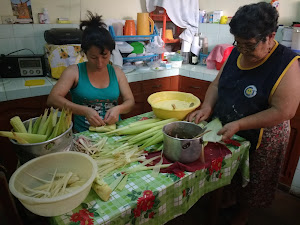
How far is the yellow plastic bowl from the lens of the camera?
4.73 ft

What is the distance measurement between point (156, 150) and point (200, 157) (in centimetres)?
25

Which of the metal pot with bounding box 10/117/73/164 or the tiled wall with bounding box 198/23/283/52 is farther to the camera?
the tiled wall with bounding box 198/23/283/52

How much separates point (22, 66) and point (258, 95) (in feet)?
7.98

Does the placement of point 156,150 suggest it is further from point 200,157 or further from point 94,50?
point 94,50

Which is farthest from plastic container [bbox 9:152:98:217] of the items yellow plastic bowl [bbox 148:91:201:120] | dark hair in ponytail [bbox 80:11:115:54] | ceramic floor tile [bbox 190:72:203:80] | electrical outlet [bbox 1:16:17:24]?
ceramic floor tile [bbox 190:72:203:80]

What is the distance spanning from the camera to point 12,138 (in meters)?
0.97

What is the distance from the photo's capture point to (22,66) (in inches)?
98.9

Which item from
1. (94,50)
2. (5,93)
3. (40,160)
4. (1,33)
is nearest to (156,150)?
(40,160)

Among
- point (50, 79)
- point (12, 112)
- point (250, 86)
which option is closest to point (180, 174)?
point (250, 86)

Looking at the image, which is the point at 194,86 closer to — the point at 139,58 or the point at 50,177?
the point at 139,58

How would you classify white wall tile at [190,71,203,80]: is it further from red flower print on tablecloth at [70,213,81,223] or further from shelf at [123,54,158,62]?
red flower print on tablecloth at [70,213,81,223]

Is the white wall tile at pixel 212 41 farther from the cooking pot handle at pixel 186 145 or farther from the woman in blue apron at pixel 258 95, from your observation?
the cooking pot handle at pixel 186 145

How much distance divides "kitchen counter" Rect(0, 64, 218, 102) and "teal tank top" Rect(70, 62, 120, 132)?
0.76 metres

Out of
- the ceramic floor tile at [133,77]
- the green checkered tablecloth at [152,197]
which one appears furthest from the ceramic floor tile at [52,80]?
the green checkered tablecloth at [152,197]
